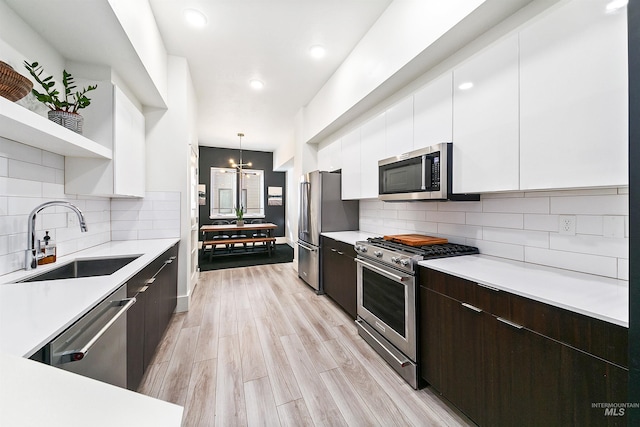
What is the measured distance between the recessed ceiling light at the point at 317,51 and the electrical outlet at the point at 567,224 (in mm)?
2564

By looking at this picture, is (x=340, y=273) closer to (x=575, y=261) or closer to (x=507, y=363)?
(x=507, y=363)

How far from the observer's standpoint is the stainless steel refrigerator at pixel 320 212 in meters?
3.34

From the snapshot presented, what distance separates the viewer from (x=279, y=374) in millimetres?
1817

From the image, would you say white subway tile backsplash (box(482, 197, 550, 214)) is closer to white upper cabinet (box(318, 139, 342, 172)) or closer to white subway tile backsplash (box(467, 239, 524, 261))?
white subway tile backsplash (box(467, 239, 524, 261))

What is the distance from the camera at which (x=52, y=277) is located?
154cm

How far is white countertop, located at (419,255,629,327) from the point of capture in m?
0.92

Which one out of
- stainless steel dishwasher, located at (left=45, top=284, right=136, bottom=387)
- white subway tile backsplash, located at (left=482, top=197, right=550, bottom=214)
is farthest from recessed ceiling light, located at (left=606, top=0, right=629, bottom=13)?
stainless steel dishwasher, located at (left=45, top=284, right=136, bottom=387)

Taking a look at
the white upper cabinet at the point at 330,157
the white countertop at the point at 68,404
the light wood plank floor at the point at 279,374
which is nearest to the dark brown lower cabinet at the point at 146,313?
the light wood plank floor at the point at 279,374

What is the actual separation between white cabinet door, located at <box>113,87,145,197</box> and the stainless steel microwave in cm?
220

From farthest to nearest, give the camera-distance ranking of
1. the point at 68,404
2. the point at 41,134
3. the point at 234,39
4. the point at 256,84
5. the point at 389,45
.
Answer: the point at 256,84, the point at 234,39, the point at 389,45, the point at 41,134, the point at 68,404

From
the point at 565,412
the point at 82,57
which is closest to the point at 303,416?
the point at 565,412

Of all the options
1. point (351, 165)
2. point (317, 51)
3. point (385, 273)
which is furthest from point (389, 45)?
point (385, 273)

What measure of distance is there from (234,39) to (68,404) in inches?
117

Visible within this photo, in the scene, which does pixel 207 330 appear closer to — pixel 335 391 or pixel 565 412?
pixel 335 391
